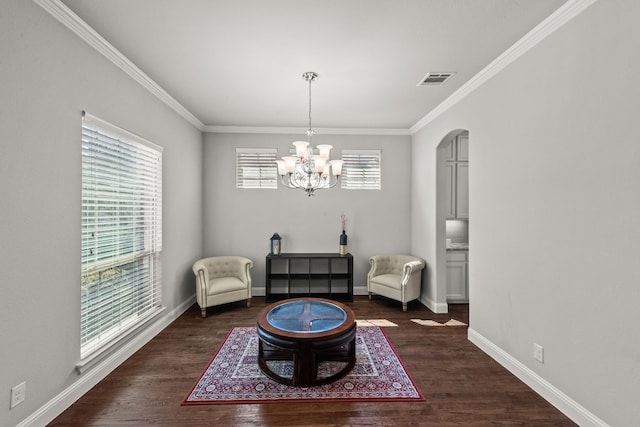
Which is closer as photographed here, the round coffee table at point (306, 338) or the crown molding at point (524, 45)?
the crown molding at point (524, 45)

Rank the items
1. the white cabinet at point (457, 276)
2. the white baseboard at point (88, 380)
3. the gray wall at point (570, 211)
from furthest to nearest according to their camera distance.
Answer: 1. the white cabinet at point (457, 276)
2. the white baseboard at point (88, 380)
3. the gray wall at point (570, 211)

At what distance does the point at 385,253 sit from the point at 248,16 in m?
4.08

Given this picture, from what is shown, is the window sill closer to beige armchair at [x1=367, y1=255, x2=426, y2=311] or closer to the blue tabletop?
the blue tabletop

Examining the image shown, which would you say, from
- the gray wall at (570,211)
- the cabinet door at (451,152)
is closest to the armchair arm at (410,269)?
the gray wall at (570,211)

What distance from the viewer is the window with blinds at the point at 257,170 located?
5062 mm

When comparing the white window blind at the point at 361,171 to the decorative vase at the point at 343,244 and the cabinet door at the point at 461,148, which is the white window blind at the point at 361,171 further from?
the cabinet door at the point at 461,148

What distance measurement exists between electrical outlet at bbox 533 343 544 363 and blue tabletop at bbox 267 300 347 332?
5.20 feet

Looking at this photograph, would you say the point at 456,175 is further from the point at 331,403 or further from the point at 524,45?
the point at 331,403

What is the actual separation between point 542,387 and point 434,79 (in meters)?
3.00

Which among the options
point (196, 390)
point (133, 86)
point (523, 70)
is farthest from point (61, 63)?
point (523, 70)

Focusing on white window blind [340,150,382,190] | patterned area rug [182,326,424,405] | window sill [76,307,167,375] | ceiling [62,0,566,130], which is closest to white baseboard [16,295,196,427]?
window sill [76,307,167,375]

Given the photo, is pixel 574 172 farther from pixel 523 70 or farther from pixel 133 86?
pixel 133 86

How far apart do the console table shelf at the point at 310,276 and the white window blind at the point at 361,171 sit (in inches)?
50.1

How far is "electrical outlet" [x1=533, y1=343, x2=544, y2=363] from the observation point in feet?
7.64
